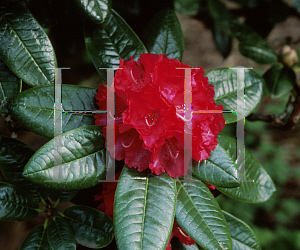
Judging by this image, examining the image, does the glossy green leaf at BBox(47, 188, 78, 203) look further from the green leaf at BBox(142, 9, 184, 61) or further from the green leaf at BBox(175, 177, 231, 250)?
the green leaf at BBox(142, 9, 184, 61)

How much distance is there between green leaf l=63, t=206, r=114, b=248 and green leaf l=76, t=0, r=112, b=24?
575 mm

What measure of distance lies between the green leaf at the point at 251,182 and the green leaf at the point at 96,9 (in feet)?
1.72

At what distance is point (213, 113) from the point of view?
0.74 m

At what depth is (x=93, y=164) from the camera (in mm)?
719

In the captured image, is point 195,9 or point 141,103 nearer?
point 141,103

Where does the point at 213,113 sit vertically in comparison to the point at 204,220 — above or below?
above

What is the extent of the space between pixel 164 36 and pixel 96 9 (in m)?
0.30

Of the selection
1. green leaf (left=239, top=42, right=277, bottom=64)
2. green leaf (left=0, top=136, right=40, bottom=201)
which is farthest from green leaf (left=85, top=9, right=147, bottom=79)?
green leaf (left=239, top=42, right=277, bottom=64)

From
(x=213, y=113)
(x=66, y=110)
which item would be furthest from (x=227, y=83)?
(x=66, y=110)

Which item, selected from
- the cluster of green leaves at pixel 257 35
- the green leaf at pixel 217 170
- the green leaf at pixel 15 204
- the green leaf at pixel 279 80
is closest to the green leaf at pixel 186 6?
the cluster of green leaves at pixel 257 35

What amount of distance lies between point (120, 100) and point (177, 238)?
1.85 ft

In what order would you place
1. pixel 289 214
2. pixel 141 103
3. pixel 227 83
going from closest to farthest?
pixel 141 103
pixel 227 83
pixel 289 214

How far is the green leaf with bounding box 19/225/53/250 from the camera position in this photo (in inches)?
33.2

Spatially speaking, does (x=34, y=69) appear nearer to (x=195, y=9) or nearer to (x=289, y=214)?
(x=195, y=9)
